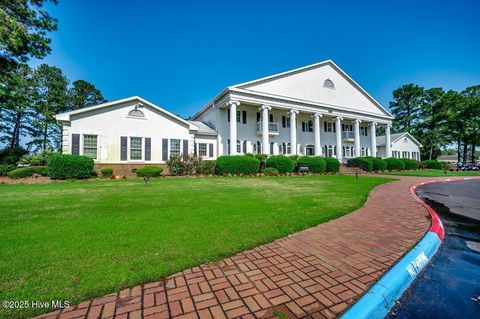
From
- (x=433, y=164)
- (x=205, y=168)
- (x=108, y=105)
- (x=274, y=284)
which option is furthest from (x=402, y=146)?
(x=274, y=284)

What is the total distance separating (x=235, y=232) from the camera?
417 centimetres

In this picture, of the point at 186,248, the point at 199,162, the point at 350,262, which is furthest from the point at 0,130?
→ the point at 350,262

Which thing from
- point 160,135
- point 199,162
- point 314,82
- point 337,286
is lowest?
point 337,286

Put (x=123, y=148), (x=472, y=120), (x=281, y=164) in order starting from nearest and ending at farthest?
(x=123, y=148) → (x=281, y=164) → (x=472, y=120)

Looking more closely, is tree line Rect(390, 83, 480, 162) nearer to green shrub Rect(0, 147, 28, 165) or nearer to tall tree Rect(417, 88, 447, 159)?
tall tree Rect(417, 88, 447, 159)

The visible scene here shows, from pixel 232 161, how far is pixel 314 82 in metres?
16.9

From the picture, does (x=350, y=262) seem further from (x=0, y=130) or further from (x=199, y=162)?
(x=0, y=130)

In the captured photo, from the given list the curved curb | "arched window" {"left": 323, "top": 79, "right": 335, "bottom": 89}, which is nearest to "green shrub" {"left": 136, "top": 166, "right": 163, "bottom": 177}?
the curved curb

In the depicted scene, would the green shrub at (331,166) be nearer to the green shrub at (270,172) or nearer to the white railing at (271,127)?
the white railing at (271,127)

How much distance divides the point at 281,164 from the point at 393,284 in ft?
60.6

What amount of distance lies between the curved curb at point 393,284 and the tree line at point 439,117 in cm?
5097

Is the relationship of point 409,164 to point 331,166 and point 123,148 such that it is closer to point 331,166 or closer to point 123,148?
point 331,166

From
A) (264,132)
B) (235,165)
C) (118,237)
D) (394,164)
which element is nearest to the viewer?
(118,237)

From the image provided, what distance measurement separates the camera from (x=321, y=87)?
28.7 m
